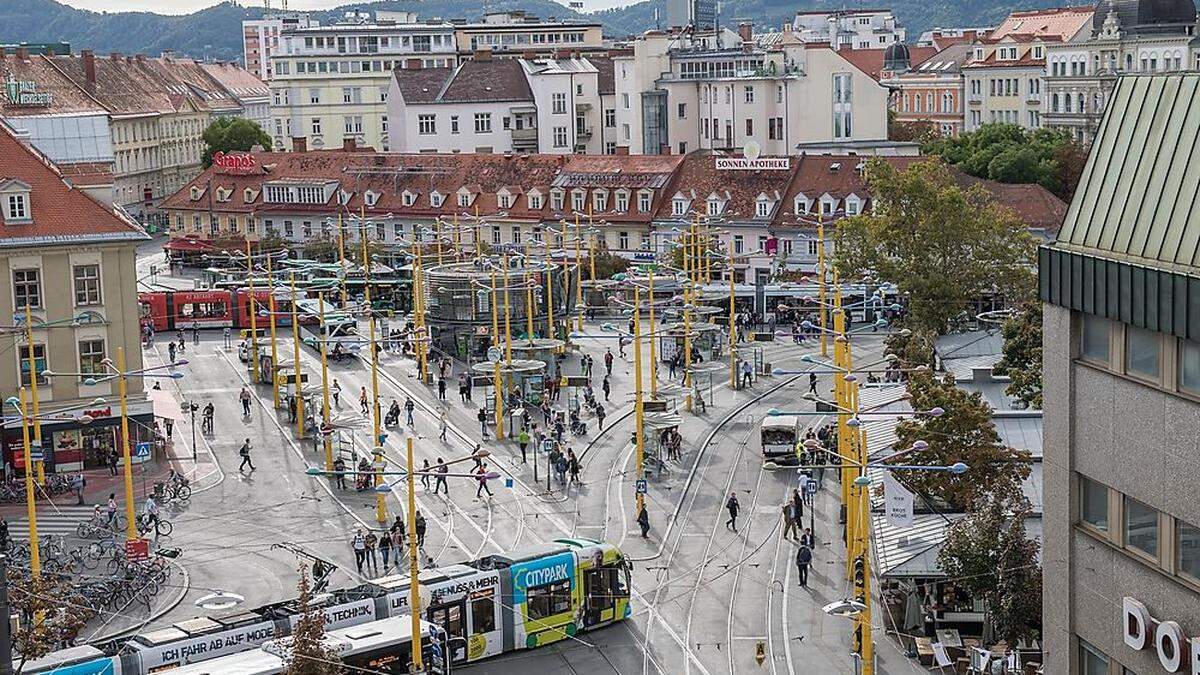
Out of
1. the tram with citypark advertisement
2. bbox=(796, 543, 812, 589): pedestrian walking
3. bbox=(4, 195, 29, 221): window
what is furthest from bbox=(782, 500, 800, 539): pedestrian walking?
bbox=(4, 195, 29, 221): window

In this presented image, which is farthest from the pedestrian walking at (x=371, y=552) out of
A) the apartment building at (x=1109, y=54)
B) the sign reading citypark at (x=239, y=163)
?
the apartment building at (x=1109, y=54)

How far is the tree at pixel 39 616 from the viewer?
3953cm

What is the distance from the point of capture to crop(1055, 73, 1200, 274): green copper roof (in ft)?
98.3

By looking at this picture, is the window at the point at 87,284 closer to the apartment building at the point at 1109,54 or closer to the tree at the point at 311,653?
the tree at the point at 311,653

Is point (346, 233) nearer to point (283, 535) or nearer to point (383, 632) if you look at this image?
point (283, 535)

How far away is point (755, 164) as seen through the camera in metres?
127

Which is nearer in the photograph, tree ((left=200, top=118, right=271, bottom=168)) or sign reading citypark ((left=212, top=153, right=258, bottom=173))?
sign reading citypark ((left=212, top=153, right=258, bottom=173))

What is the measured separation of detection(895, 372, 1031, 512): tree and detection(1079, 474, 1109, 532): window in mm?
18923

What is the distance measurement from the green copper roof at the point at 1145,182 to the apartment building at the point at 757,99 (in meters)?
109

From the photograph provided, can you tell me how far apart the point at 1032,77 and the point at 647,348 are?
93.7 m

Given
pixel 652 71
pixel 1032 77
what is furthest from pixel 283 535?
pixel 1032 77

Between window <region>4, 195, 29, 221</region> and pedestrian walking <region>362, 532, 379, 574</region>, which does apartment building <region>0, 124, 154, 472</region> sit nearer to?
window <region>4, 195, 29, 221</region>

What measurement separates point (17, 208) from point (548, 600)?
35059 millimetres

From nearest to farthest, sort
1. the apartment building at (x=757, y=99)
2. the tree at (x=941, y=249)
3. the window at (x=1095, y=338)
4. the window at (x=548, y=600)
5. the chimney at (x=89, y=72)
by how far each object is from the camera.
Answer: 1. the window at (x=1095, y=338)
2. the window at (x=548, y=600)
3. the tree at (x=941, y=249)
4. the apartment building at (x=757, y=99)
5. the chimney at (x=89, y=72)
